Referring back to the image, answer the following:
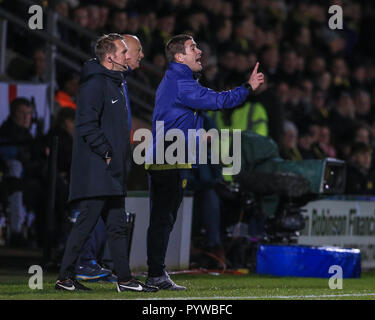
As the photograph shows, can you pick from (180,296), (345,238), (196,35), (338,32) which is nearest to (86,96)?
(180,296)

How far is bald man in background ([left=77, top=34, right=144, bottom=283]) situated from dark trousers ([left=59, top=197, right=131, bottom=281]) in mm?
1045

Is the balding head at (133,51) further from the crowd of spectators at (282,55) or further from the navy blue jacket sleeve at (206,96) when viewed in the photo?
the crowd of spectators at (282,55)

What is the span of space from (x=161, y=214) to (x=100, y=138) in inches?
31.5

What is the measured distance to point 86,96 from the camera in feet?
23.3

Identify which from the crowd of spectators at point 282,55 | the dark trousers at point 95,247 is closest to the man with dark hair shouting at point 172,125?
the dark trousers at point 95,247

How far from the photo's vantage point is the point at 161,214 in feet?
24.5

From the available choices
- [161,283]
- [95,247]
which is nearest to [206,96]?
[161,283]

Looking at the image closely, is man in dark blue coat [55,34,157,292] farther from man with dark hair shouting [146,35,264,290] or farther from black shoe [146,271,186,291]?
man with dark hair shouting [146,35,264,290]

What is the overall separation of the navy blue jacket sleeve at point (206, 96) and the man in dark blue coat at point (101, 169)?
506 millimetres

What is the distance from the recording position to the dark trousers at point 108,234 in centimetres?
712

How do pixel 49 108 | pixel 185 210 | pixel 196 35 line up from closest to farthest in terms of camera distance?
pixel 185 210, pixel 49 108, pixel 196 35

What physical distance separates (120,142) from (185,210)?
3000mm

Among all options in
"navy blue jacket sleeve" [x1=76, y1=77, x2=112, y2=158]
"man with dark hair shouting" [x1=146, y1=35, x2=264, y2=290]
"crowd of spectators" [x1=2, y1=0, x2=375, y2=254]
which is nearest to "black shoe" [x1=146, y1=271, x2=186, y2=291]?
"man with dark hair shouting" [x1=146, y1=35, x2=264, y2=290]

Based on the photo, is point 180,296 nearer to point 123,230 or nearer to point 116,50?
point 123,230
